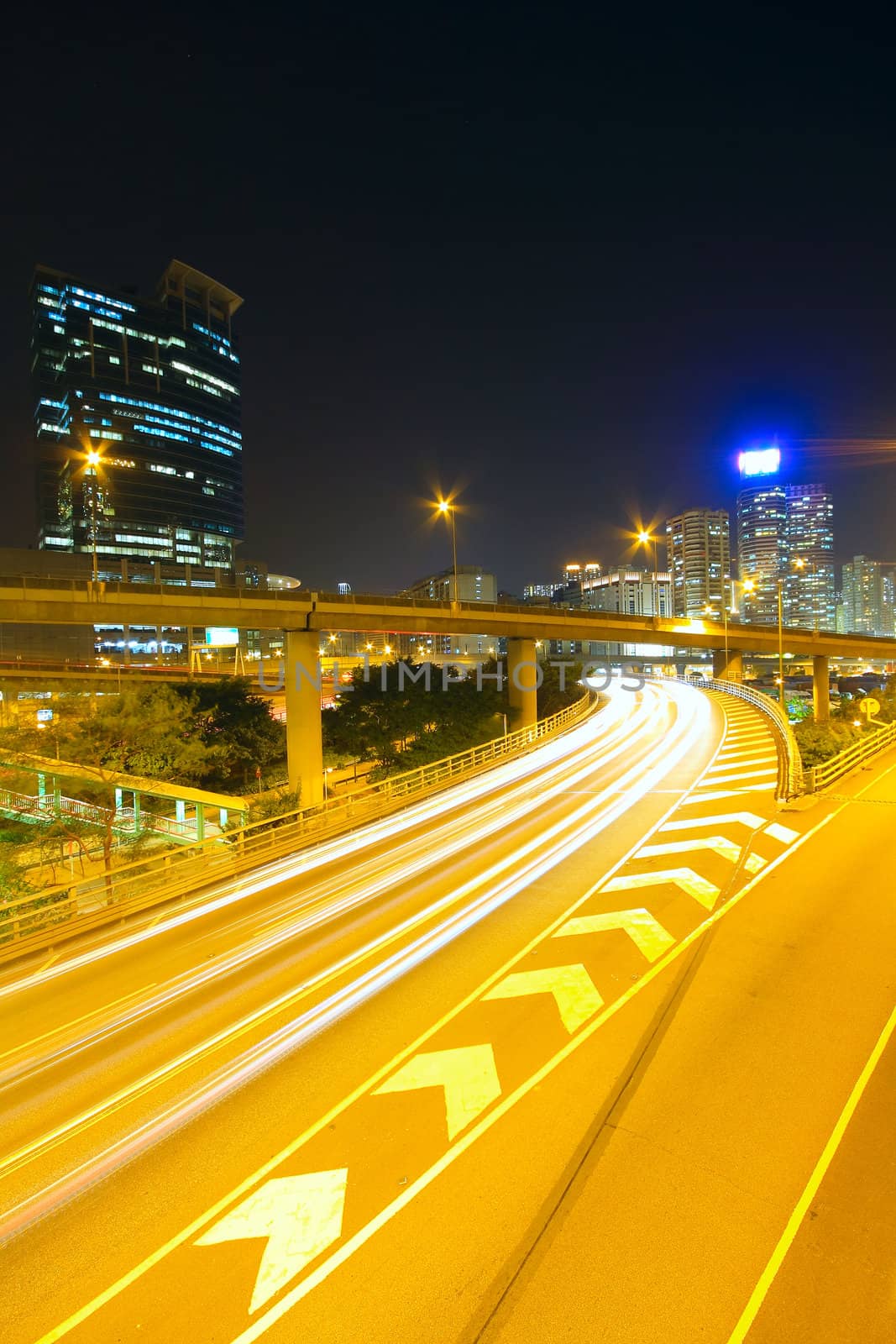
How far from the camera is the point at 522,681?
4769cm

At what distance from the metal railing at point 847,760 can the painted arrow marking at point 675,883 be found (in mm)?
8595

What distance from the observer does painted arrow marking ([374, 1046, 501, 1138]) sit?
603 cm

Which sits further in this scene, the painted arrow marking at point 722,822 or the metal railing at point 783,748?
the metal railing at point 783,748

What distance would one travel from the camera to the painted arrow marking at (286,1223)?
4496 mm

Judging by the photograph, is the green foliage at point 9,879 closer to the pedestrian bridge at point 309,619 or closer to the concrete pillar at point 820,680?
the pedestrian bridge at point 309,619

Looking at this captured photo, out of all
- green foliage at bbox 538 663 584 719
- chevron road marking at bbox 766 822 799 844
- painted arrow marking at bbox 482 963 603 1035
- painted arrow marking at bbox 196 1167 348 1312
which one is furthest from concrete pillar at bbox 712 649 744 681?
painted arrow marking at bbox 196 1167 348 1312

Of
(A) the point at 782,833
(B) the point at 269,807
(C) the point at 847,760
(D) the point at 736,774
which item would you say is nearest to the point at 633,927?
(A) the point at 782,833

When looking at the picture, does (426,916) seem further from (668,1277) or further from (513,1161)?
(668,1277)

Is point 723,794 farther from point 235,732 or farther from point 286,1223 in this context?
point 235,732

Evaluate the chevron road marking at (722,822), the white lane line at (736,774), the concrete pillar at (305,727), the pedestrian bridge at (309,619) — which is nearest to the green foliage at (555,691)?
the pedestrian bridge at (309,619)

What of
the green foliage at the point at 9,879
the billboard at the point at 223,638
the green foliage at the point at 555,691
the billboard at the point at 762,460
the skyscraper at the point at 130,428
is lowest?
the green foliage at the point at 9,879

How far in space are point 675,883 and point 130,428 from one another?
163 meters

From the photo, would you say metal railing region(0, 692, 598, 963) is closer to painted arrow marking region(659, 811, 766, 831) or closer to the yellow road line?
painted arrow marking region(659, 811, 766, 831)

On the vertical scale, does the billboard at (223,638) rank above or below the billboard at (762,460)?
below
